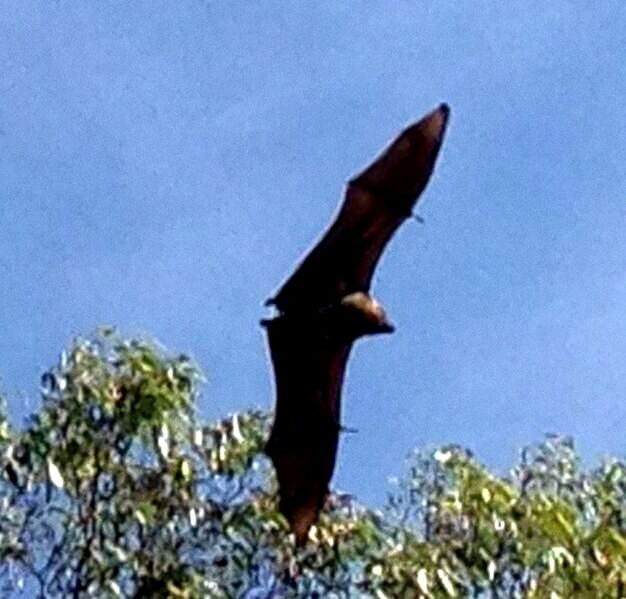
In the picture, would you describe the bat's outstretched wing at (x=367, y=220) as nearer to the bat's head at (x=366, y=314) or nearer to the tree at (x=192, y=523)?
the bat's head at (x=366, y=314)

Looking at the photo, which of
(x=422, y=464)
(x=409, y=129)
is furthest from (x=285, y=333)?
(x=422, y=464)

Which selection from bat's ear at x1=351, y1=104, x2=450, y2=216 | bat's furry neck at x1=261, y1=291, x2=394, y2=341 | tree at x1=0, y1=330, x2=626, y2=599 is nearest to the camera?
bat's ear at x1=351, y1=104, x2=450, y2=216

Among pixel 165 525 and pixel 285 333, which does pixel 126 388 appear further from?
pixel 285 333

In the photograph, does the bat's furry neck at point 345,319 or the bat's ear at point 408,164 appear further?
the bat's furry neck at point 345,319

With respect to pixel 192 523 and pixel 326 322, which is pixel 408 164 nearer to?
pixel 326 322

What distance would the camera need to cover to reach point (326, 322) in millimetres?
2879

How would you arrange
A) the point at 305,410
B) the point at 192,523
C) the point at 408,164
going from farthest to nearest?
the point at 192,523 < the point at 305,410 < the point at 408,164

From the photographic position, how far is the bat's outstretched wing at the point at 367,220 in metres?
2.71

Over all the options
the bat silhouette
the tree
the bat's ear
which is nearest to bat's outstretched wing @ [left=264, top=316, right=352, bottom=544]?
the bat silhouette

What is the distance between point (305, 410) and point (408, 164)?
36 cm

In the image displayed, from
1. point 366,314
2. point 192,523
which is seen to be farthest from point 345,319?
point 192,523

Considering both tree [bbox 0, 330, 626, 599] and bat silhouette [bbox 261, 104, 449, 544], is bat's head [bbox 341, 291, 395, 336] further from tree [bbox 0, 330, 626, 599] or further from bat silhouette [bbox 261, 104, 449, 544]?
tree [bbox 0, 330, 626, 599]

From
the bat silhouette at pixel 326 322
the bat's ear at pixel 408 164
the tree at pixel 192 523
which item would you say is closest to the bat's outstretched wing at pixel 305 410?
the bat silhouette at pixel 326 322

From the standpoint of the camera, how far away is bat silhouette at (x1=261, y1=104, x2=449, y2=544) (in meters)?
2.76
